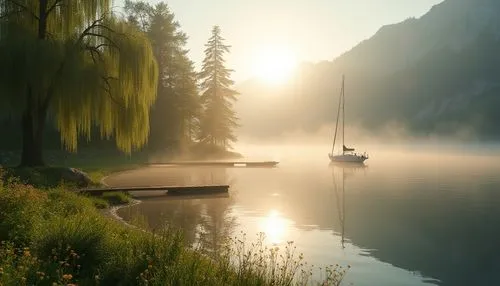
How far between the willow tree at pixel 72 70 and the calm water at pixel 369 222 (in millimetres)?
5277

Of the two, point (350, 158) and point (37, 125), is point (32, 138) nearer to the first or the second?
point (37, 125)

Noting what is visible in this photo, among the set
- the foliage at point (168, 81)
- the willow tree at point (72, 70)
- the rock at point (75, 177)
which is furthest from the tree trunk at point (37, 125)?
the foliage at point (168, 81)

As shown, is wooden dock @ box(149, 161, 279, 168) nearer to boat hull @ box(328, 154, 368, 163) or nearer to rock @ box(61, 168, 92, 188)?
boat hull @ box(328, 154, 368, 163)

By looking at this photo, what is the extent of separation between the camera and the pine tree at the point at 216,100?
70.4 m

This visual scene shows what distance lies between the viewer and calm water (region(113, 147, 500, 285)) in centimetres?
1415

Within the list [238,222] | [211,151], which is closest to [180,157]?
[211,151]

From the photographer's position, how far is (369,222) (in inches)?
837

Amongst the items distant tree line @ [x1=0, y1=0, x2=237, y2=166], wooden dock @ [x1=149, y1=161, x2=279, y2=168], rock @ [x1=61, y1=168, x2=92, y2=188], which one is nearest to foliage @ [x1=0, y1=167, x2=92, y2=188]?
rock @ [x1=61, y1=168, x2=92, y2=188]

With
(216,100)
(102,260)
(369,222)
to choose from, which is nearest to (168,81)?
(216,100)

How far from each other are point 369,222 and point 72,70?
52.3ft

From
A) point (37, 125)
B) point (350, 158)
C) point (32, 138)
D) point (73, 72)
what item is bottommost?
point (350, 158)

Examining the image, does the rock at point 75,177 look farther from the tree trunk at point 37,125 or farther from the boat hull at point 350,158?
A: the boat hull at point 350,158

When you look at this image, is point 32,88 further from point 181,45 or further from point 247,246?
point 181,45

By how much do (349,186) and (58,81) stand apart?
21.9 metres
